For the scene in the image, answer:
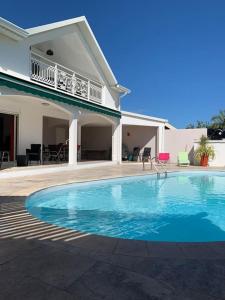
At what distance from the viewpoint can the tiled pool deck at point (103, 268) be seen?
128 inches

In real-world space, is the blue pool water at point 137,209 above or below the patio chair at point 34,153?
below

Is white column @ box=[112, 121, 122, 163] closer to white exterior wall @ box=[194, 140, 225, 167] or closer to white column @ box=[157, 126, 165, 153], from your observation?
white column @ box=[157, 126, 165, 153]

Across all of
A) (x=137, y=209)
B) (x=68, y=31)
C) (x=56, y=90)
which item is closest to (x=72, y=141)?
(x=56, y=90)

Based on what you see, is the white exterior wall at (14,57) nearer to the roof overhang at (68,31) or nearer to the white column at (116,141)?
the roof overhang at (68,31)

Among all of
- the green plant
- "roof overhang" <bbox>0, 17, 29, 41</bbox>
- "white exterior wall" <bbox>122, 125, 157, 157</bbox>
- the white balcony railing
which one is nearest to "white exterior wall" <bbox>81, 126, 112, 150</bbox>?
"white exterior wall" <bbox>122, 125, 157, 157</bbox>

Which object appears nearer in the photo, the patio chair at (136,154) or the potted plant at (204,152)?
→ the potted plant at (204,152)

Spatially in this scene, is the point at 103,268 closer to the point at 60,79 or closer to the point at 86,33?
the point at 60,79

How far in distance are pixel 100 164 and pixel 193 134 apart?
1087 cm

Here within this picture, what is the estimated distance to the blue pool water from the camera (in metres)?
7.23

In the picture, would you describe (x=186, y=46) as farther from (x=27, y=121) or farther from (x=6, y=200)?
(x=6, y=200)

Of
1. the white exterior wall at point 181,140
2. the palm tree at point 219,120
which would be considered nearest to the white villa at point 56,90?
the white exterior wall at point 181,140

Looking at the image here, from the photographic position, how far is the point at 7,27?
12734 mm

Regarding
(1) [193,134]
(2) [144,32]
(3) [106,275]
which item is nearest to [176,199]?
(3) [106,275]

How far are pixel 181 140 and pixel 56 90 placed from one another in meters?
16.1
